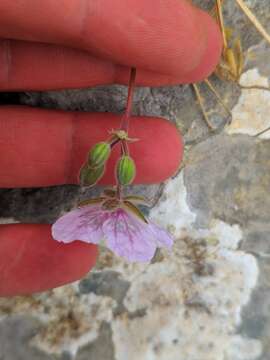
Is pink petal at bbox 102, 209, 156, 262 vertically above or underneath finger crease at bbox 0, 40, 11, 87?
underneath

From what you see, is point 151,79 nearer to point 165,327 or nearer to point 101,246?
point 101,246

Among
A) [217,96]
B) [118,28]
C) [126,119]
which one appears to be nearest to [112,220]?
[126,119]

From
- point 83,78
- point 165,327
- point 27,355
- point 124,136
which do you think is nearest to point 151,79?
Answer: point 83,78

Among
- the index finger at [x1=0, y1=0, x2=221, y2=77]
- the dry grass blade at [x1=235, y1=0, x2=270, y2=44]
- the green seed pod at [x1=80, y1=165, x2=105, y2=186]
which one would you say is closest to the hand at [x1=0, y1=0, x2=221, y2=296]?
the index finger at [x1=0, y1=0, x2=221, y2=77]

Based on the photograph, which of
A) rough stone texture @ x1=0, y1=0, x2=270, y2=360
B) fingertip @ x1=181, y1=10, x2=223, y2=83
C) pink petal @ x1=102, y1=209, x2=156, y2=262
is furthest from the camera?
rough stone texture @ x1=0, y1=0, x2=270, y2=360

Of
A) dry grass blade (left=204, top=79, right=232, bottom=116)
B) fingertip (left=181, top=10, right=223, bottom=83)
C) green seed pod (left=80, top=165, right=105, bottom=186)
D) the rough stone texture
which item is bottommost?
the rough stone texture

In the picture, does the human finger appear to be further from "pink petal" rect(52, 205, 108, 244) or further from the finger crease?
"pink petal" rect(52, 205, 108, 244)
